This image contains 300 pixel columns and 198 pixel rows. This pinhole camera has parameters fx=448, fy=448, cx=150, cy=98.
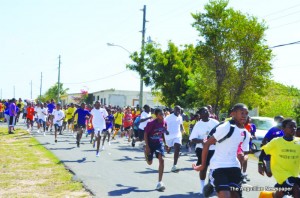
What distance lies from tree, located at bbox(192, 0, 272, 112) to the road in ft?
25.9

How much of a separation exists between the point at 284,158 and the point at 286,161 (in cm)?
5

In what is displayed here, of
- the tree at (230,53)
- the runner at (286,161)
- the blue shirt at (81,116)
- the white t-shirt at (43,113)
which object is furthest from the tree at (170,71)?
the runner at (286,161)

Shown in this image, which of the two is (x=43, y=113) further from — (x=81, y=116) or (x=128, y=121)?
(x=81, y=116)

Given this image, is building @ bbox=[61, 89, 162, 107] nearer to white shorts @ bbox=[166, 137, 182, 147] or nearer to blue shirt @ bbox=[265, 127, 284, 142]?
white shorts @ bbox=[166, 137, 182, 147]

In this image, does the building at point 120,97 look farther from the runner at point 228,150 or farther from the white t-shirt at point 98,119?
the runner at point 228,150

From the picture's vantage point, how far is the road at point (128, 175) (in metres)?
9.48

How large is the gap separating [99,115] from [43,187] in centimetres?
657

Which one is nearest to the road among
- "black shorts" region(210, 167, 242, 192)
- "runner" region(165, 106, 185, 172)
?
"runner" region(165, 106, 185, 172)

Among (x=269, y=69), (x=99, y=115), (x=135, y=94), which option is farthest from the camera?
(x=135, y=94)

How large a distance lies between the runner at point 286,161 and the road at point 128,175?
311cm

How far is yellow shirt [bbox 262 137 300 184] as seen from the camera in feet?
20.8

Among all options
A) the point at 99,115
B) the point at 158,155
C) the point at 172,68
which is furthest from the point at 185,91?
the point at 158,155

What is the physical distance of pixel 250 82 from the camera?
2355 cm

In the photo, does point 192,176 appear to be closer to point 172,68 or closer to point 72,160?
point 72,160
